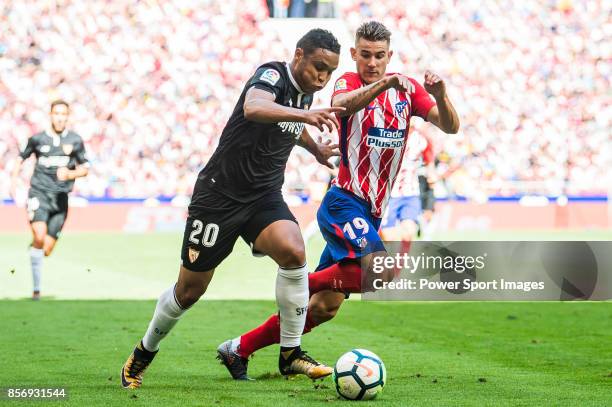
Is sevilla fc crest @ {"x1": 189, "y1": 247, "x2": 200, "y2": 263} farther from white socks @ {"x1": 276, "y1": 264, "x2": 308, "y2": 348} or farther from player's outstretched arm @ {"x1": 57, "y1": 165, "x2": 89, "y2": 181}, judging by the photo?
player's outstretched arm @ {"x1": 57, "y1": 165, "x2": 89, "y2": 181}

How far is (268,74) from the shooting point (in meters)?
5.73

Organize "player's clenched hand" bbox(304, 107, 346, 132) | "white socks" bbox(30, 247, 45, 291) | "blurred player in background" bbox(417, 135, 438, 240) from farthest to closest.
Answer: "blurred player in background" bbox(417, 135, 438, 240)
"white socks" bbox(30, 247, 45, 291)
"player's clenched hand" bbox(304, 107, 346, 132)

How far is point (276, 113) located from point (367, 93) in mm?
660

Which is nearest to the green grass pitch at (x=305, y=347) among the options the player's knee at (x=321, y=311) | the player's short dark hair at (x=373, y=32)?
the player's knee at (x=321, y=311)

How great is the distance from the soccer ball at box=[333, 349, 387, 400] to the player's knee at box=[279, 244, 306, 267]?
65 centimetres

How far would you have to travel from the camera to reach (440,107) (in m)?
6.22

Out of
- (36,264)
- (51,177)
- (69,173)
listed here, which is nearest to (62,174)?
(69,173)

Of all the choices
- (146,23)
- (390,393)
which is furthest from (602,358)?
(146,23)

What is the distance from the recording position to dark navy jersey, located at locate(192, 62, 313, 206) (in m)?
5.95

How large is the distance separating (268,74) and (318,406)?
1.83 metres

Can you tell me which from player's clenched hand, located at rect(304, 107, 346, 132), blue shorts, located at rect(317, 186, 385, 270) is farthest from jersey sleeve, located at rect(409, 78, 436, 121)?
player's clenched hand, located at rect(304, 107, 346, 132)

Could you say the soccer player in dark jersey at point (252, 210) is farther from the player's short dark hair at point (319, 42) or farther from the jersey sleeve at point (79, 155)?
the jersey sleeve at point (79, 155)

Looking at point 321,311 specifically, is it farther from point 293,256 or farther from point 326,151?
point 326,151

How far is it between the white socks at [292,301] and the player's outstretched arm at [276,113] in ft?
3.42
